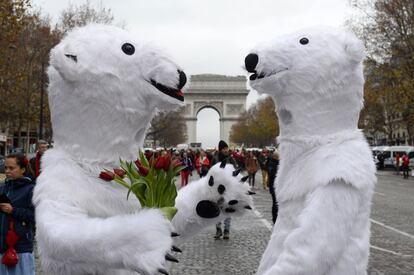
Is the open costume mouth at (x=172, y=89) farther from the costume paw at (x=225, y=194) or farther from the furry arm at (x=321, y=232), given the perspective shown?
the furry arm at (x=321, y=232)

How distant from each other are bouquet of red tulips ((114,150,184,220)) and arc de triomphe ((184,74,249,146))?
77.3 meters

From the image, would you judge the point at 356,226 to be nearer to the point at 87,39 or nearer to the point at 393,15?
the point at 87,39

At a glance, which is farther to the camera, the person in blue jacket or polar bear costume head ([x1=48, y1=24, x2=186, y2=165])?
the person in blue jacket

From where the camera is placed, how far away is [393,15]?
31.3 m

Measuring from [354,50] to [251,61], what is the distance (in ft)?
1.87

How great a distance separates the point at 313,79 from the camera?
3.04m

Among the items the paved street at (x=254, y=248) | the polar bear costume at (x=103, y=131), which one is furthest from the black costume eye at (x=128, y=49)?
the paved street at (x=254, y=248)

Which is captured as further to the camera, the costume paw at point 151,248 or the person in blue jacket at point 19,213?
the person in blue jacket at point 19,213

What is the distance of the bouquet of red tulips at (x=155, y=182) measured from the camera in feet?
8.24

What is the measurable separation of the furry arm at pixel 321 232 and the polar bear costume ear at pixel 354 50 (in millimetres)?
780

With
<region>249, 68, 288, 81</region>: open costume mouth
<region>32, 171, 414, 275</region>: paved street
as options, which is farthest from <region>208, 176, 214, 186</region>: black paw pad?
<region>32, 171, 414, 275</region>: paved street

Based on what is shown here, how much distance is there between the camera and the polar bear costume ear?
3.08 metres

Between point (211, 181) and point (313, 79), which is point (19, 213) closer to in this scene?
point (211, 181)

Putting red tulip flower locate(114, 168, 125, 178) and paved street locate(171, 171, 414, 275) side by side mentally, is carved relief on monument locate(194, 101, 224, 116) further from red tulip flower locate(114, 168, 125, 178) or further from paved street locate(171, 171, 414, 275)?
red tulip flower locate(114, 168, 125, 178)
